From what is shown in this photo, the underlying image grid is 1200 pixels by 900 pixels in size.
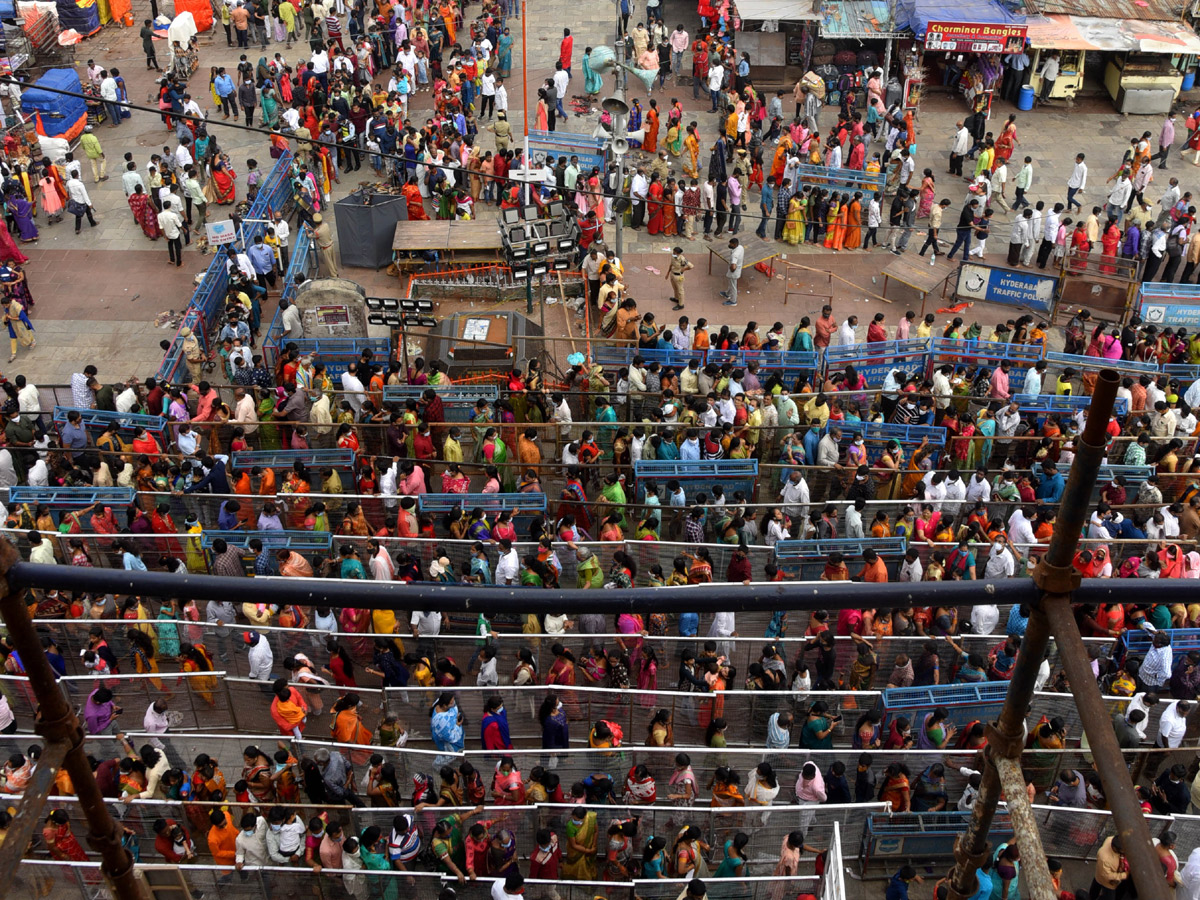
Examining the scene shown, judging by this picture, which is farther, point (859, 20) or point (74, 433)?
point (859, 20)

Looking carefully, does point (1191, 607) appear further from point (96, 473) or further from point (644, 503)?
point (96, 473)

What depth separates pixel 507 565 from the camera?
48.5 ft

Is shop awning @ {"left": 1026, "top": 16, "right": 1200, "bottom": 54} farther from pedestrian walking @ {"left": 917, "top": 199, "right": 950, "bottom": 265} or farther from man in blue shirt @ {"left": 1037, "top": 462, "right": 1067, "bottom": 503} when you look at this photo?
man in blue shirt @ {"left": 1037, "top": 462, "right": 1067, "bottom": 503}

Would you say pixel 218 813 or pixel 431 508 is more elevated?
pixel 431 508

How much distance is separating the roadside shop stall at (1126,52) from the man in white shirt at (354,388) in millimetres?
20458

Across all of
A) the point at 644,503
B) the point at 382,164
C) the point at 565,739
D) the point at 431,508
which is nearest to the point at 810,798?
the point at 565,739

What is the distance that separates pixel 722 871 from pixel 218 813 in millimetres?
4792

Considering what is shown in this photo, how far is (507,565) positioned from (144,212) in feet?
46.8

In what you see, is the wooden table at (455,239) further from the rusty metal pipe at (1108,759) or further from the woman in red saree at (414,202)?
the rusty metal pipe at (1108,759)

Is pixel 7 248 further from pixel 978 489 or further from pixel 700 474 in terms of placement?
pixel 978 489

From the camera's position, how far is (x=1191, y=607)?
14344 mm

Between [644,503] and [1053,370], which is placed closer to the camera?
[644,503]

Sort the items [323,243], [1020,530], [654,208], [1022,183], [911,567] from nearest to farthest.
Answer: [911,567], [1020,530], [323,243], [654,208], [1022,183]

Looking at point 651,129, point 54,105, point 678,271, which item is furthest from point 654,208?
point 54,105
